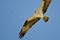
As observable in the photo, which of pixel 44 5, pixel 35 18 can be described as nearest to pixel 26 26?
pixel 35 18

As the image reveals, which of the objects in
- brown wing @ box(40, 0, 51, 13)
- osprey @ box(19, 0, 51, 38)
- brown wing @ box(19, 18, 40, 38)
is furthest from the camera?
→ brown wing @ box(19, 18, 40, 38)

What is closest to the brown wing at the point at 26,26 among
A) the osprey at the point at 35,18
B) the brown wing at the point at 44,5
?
the osprey at the point at 35,18

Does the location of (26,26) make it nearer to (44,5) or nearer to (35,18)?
(35,18)

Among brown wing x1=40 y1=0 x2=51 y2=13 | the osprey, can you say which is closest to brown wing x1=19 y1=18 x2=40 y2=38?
the osprey

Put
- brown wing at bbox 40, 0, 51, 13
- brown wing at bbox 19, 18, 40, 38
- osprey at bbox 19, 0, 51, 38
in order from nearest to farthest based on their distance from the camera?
1. osprey at bbox 19, 0, 51, 38
2. brown wing at bbox 40, 0, 51, 13
3. brown wing at bbox 19, 18, 40, 38

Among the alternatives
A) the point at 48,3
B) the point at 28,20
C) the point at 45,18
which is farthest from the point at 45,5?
the point at 45,18

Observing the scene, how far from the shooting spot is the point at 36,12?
10.5 feet

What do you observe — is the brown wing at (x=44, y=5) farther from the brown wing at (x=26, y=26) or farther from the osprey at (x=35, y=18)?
the brown wing at (x=26, y=26)

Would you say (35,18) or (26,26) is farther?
(26,26)

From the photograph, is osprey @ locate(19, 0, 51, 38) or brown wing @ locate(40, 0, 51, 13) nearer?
osprey @ locate(19, 0, 51, 38)

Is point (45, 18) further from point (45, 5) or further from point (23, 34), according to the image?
point (23, 34)

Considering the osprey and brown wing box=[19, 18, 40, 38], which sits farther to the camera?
brown wing box=[19, 18, 40, 38]

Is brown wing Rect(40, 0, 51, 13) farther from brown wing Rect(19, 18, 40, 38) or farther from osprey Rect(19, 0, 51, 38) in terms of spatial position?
brown wing Rect(19, 18, 40, 38)

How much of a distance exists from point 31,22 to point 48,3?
2.08ft
